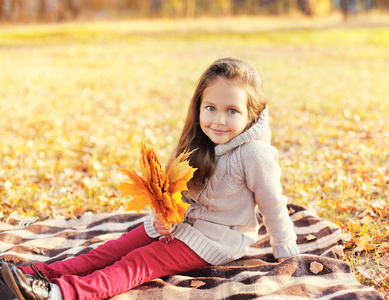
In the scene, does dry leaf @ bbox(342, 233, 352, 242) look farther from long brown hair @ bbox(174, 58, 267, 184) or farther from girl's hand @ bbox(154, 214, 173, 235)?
girl's hand @ bbox(154, 214, 173, 235)

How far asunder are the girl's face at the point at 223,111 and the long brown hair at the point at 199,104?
0.04m

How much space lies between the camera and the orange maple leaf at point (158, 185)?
234cm

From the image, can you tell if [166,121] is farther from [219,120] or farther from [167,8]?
[167,8]

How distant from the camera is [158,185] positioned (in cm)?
233

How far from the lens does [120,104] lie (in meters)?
7.38

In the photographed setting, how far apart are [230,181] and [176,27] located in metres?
19.1

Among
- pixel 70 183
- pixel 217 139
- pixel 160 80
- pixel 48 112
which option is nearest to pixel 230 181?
pixel 217 139

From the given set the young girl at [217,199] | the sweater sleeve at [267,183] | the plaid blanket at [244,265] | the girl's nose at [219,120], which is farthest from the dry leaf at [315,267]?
the girl's nose at [219,120]

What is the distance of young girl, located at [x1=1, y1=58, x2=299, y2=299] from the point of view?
8.13 ft

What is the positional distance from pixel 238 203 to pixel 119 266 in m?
0.83

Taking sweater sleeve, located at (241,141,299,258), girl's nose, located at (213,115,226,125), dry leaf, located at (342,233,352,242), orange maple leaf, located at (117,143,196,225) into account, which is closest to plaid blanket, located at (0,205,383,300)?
dry leaf, located at (342,233,352,242)

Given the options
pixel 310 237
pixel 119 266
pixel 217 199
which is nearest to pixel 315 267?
pixel 310 237

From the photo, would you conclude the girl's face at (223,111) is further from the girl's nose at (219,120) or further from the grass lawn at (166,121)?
the grass lawn at (166,121)

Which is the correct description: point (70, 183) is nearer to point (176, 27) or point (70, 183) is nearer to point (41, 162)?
point (41, 162)
